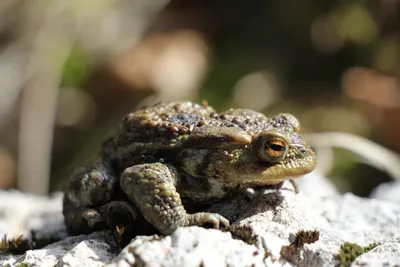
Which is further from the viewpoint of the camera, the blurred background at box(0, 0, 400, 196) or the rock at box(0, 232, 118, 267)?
the blurred background at box(0, 0, 400, 196)

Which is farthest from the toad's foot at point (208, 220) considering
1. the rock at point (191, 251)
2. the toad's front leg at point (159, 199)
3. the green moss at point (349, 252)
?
the green moss at point (349, 252)

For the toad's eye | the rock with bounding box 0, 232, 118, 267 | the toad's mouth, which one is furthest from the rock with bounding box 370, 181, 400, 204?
the rock with bounding box 0, 232, 118, 267

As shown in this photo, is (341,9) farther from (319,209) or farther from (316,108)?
(319,209)

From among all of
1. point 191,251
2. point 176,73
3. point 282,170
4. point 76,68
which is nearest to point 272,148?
point 282,170

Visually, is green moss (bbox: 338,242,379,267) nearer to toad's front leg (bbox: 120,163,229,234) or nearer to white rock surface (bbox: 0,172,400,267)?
white rock surface (bbox: 0,172,400,267)

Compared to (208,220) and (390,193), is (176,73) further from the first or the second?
(208,220)

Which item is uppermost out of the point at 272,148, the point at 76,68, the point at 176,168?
the point at 76,68

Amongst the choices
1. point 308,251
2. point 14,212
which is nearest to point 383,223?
point 308,251
